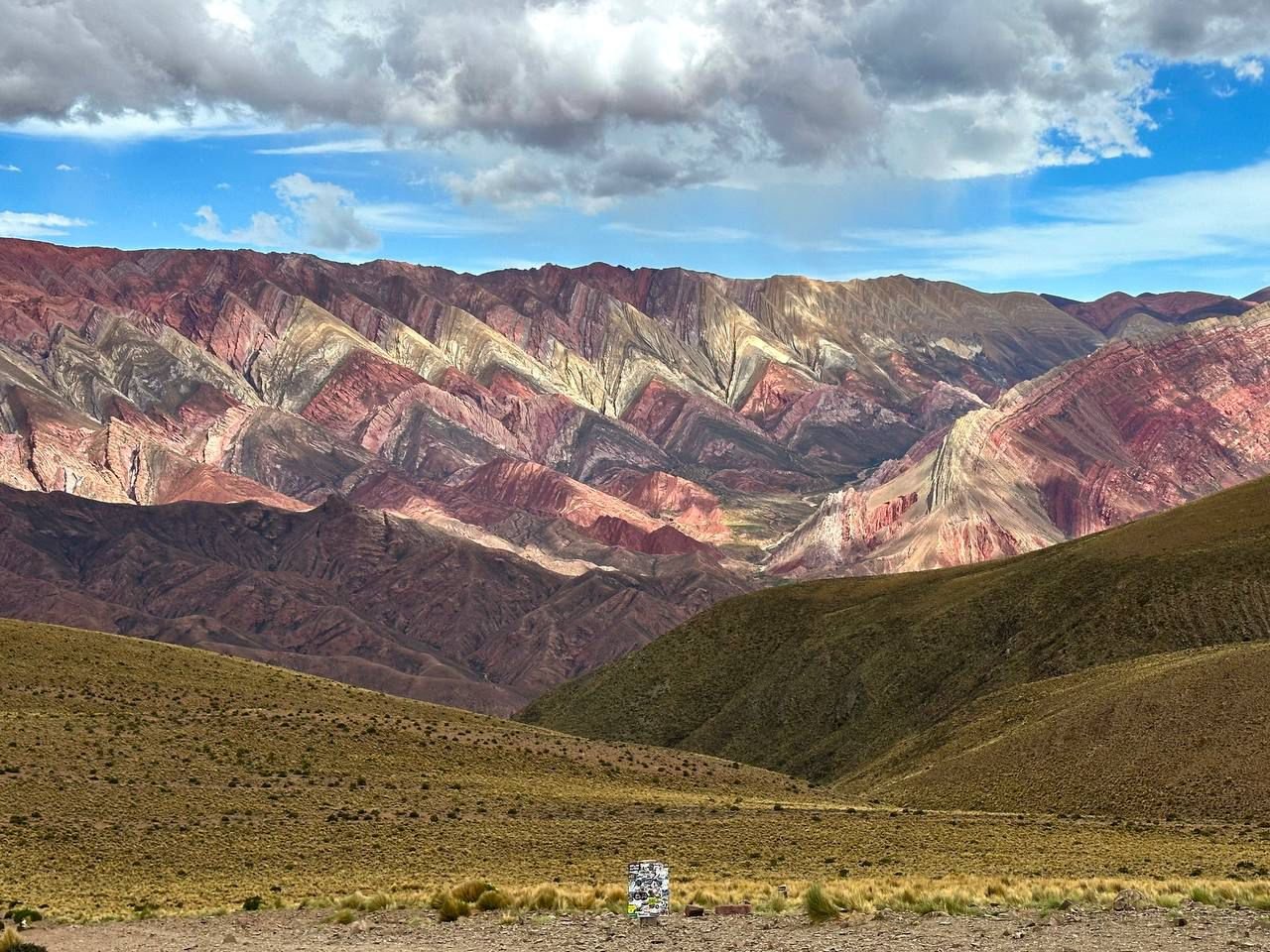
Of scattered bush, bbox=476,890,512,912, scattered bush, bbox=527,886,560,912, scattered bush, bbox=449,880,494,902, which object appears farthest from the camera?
scattered bush, bbox=449,880,494,902

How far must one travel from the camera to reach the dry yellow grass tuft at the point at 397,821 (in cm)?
4416

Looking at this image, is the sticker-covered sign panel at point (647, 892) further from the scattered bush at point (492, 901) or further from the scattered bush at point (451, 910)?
the scattered bush at point (451, 910)

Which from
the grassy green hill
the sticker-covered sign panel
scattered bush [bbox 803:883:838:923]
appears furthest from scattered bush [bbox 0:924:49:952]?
the grassy green hill

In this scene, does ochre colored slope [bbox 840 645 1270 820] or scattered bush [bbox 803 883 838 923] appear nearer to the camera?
scattered bush [bbox 803 883 838 923]

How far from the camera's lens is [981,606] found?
417 ft

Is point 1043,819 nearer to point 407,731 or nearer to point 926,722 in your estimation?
point 407,731

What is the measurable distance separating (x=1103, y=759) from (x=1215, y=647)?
76.4 ft

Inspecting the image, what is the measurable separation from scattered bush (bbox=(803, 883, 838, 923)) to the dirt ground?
0.36 m

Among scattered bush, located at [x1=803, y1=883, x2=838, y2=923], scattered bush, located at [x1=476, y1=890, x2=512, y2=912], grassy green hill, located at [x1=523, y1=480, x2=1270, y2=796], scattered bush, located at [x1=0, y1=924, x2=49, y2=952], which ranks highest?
grassy green hill, located at [x1=523, y1=480, x2=1270, y2=796]

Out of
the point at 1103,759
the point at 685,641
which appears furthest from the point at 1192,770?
the point at 685,641

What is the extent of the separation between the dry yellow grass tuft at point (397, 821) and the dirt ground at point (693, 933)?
66.4 inches

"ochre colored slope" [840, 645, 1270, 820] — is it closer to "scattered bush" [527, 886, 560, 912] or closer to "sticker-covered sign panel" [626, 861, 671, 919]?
"scattered bush" [527, 886, 560, 912]

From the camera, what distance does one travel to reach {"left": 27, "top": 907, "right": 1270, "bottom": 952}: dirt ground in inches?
1222

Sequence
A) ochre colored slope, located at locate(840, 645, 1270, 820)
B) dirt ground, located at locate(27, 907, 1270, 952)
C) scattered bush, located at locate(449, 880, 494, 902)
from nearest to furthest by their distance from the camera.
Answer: dirt ground, located at locate(27, 907, 1270, 952)
scattered bush, located at locate(449, 880, 494, 902)
ochre colored slope, located at locate(840, 645, 1270, 820)
